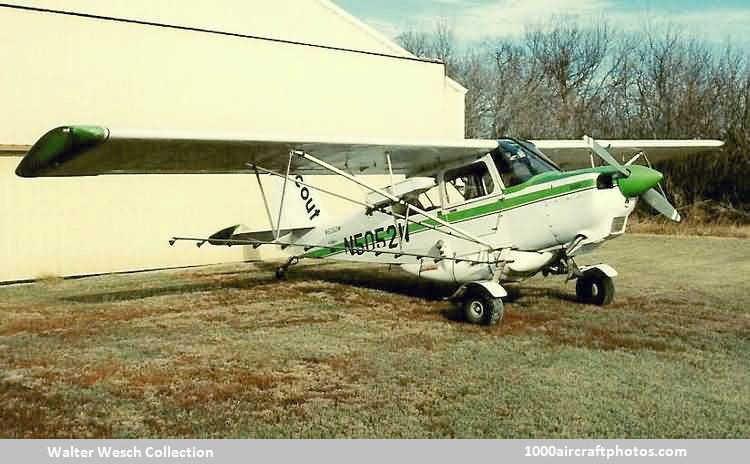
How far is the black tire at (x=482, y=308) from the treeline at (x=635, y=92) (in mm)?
12737

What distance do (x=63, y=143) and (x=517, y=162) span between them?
5159 millimetres

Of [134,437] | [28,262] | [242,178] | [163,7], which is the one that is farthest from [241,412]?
[163,7]

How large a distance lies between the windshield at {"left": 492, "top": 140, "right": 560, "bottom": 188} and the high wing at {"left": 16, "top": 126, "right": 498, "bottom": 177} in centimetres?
16

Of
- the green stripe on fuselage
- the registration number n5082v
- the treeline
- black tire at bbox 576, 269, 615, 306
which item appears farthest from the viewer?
the treeline

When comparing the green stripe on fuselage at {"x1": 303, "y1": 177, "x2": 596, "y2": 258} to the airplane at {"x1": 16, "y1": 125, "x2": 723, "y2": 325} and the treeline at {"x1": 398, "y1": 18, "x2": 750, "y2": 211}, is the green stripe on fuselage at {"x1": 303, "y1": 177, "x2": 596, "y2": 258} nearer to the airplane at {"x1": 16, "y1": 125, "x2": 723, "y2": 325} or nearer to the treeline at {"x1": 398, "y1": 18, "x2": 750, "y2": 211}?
the airplane at {"x1": 16, "y1": 125, "x2": 723, "y2": 325}

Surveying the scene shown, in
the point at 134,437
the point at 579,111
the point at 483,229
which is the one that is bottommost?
the point at 134,437

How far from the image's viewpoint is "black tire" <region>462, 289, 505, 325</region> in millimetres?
8016

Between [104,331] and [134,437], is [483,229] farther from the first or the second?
[134,437]

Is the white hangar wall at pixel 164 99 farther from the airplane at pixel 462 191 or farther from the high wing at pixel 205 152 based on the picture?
the high wing at pixel 205 152

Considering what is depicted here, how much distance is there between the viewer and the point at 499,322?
8.19 meters

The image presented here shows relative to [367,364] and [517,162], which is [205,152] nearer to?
[367,364]

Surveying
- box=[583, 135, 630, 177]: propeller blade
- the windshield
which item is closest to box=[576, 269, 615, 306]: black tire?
the windshield

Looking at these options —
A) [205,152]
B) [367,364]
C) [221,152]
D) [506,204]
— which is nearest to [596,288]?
[506,204]
